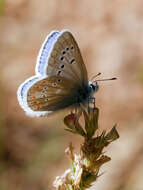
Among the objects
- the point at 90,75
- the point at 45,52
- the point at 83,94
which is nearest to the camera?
the point at 45,52

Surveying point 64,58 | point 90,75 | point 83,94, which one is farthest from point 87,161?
point 90,75

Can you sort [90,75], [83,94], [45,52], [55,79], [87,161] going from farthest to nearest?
[90,75], [83,94], [55,79], [45,52], [87,161]

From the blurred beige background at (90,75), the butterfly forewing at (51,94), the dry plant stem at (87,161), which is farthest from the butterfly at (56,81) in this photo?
the blurred beige background at (90,75)

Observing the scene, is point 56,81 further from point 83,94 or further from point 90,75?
point 90,75

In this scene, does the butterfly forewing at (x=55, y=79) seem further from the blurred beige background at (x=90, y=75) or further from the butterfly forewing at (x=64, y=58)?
the blurred beige background at (x=90, y=75)

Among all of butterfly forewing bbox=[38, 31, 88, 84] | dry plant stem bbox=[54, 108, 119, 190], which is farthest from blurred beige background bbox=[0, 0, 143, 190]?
dry plant stem bbox=[54, 108, 119, 190]

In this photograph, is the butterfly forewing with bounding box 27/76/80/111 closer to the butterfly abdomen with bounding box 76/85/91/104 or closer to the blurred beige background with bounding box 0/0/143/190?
the butterfly abdomen with bounding box 76/85/91/104
